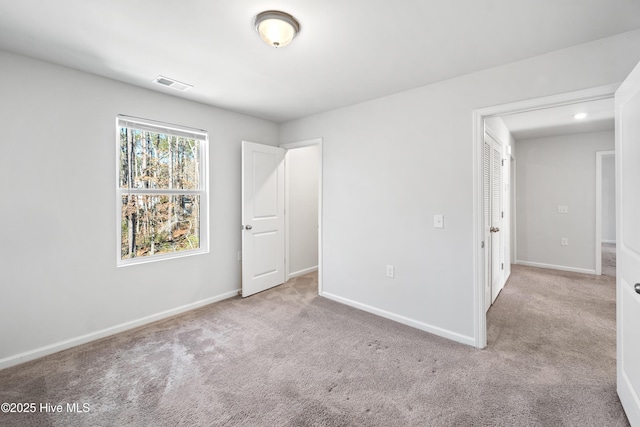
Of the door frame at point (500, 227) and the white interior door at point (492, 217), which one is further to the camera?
the door frame at point (500, 227)

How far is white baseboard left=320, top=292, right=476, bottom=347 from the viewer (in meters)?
2.53

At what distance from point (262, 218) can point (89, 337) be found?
2141 mm

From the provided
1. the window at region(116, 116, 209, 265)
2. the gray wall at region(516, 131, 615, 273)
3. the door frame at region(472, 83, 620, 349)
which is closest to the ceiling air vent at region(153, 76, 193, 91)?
the window at region(116, 116, 209, 265)

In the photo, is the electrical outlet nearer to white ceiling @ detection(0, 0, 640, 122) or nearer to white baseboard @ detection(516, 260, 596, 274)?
white ceiling @ detection(0, 0, 640, 122)

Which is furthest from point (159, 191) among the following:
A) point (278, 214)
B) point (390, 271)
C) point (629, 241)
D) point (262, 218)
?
point (629, 241)

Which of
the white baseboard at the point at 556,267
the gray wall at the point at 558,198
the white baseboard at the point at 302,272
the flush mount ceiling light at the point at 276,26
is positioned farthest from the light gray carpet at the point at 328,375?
the flush mount ceiling light at the point at 276,26

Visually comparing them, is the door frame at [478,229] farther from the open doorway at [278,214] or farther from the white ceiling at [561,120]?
the open doorway at [278,214]

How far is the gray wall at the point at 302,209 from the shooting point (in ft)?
14.9

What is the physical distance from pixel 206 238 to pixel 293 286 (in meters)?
1.43

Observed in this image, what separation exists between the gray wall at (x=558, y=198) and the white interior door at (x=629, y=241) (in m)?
3.87

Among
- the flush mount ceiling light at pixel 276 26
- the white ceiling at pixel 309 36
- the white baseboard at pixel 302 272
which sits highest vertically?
the white ceiling at pixel 309 36

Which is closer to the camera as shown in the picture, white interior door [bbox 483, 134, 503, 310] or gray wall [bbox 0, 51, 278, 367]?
gray wall [bbox 0, 51, 278, 367]

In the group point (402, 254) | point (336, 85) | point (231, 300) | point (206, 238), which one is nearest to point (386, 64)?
point (336, 85)

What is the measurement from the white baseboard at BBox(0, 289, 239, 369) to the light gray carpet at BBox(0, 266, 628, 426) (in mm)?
81
